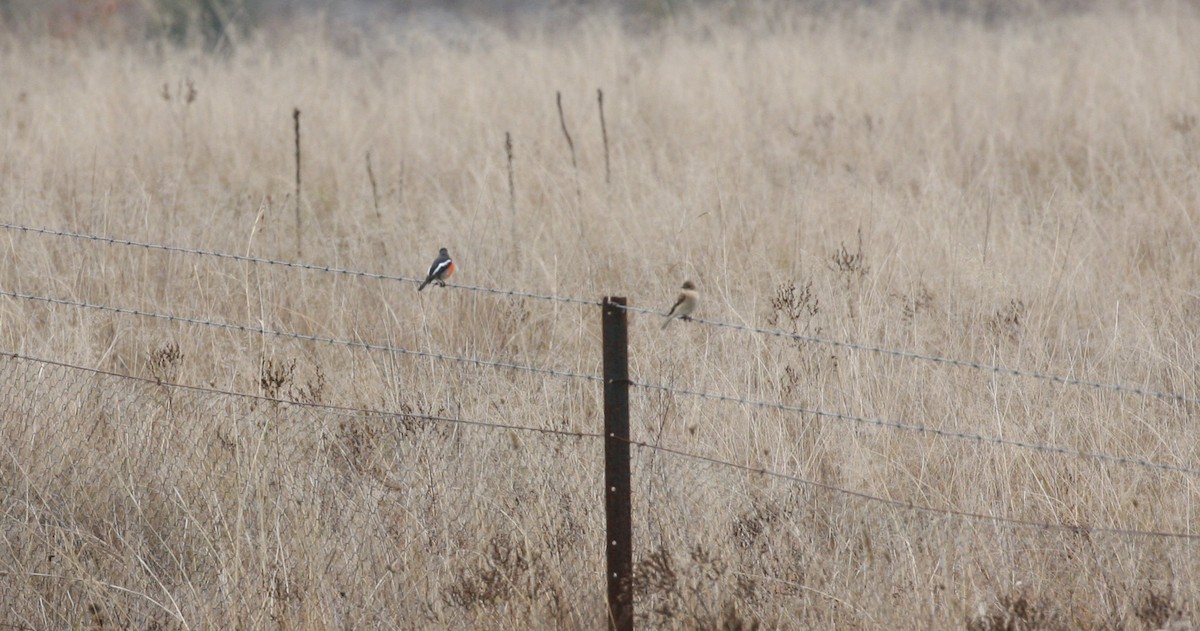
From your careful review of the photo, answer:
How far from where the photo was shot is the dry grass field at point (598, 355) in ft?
10.9

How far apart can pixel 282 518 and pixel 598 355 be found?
1.85 m

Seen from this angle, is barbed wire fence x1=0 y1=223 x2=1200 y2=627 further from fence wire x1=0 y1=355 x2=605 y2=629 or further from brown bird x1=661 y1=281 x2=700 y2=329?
brown bird x1=661 y1=281 x2=700 y2=329

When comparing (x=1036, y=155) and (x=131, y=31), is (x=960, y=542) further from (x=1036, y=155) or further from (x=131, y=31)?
(x=131, y=31)

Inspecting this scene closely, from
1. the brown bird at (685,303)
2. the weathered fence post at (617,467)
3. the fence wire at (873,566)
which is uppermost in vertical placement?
the brown bird at (685,303)

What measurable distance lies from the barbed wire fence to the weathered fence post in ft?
0.33

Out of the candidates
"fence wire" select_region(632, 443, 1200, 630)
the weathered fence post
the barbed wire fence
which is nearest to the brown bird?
the barbed wire fence

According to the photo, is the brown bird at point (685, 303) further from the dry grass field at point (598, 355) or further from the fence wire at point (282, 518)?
the fence wire at point (282, 518)

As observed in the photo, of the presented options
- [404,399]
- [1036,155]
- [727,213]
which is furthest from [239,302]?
[1036,155]

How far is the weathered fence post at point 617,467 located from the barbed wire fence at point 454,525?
0.33 feet

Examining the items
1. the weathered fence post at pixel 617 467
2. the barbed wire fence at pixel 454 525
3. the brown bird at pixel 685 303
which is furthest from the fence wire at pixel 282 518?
the brown bird at pixel 685 303

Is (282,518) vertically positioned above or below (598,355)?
below

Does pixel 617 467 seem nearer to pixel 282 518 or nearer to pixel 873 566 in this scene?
pixel 873 566

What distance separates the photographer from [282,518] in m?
3.60

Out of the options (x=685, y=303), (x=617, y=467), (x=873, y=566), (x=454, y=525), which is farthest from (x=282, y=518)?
(x=873, y=566)
